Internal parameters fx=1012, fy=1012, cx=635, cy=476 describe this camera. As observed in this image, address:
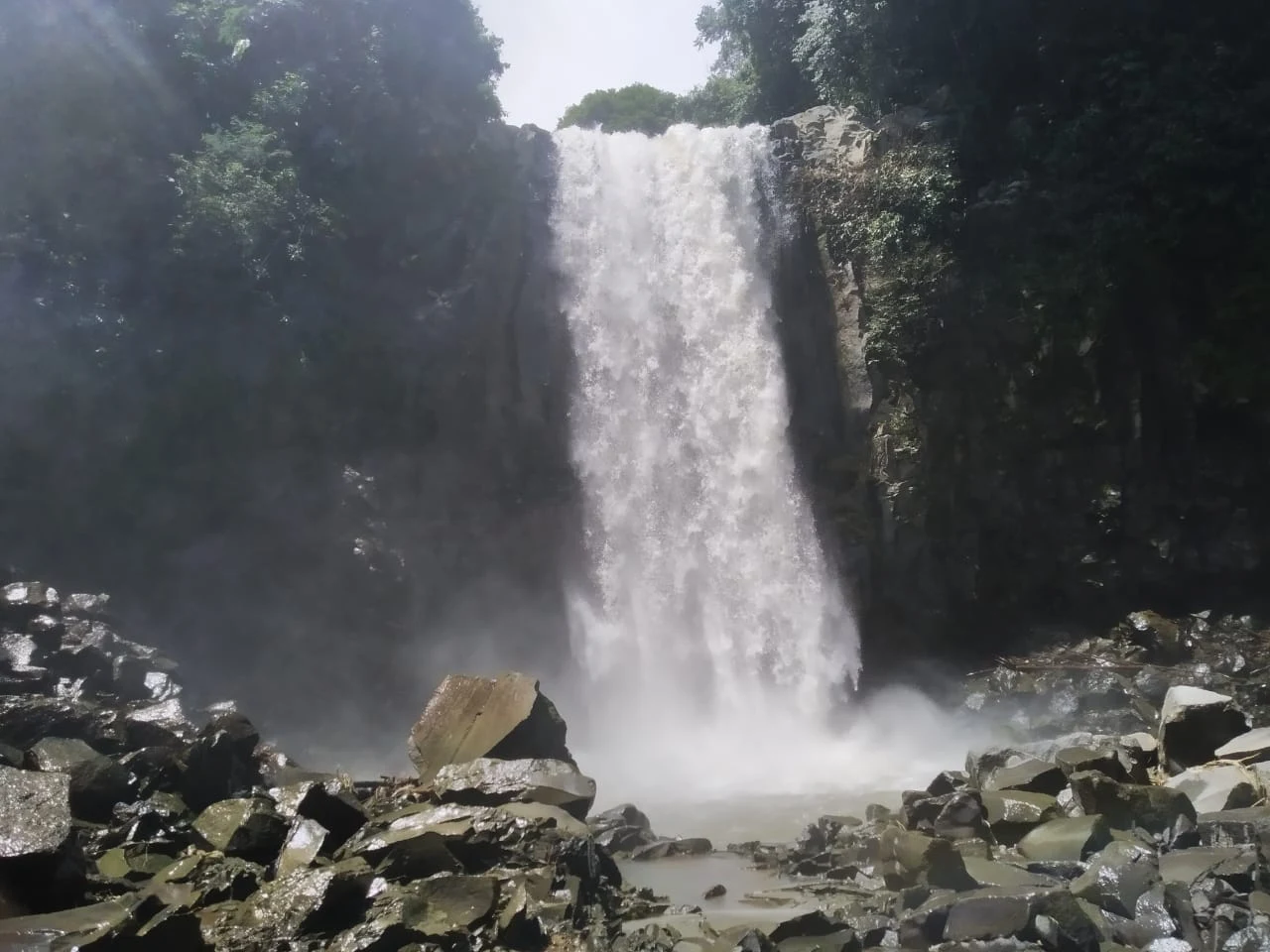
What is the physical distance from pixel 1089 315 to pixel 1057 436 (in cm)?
220

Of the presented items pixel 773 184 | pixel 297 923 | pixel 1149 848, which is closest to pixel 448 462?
pixel 773 184

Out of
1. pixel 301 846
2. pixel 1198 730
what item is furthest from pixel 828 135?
pixel 301 846

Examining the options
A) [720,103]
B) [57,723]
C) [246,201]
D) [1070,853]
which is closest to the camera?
[1070,853]

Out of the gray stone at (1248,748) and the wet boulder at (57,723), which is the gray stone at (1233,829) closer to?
the gray stone at (1248,748)

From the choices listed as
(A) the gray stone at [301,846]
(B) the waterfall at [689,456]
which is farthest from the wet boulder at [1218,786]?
(B) the waterfall at [689,456]

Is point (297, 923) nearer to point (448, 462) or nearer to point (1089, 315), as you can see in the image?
point (448, 462)

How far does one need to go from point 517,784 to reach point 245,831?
101 inches

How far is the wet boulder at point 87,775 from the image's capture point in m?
9.34

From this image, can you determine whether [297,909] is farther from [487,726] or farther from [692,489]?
[692,489]

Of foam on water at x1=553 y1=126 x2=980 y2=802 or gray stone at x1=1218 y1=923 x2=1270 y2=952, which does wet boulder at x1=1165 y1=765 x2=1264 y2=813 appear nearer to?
gray stone at x1=1218 y1=923 x2=1270 y2=952

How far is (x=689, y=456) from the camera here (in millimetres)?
19438

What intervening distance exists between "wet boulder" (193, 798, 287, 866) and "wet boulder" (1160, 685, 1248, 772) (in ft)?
28.3

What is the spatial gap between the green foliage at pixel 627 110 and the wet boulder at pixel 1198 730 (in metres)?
30.2

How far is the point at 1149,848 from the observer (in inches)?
302
